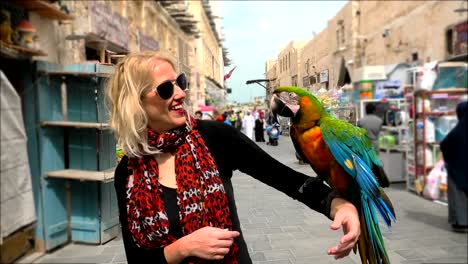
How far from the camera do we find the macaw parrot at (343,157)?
3.55 ft

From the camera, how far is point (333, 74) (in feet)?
3.95

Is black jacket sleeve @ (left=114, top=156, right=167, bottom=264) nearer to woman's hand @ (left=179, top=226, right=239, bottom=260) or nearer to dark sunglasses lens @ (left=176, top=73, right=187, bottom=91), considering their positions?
woman's hand @ (left=179, top=226, right=239, bottom=260)

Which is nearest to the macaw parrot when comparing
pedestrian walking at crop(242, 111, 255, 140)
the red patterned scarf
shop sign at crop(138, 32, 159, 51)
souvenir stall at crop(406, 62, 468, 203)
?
the red patterned scarf

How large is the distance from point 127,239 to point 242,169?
465 mm

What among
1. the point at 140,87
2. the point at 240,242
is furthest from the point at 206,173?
the point at 140,87

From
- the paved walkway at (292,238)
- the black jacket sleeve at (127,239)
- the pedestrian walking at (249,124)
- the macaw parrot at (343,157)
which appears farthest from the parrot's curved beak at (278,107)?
the pedestrian walking at (249,124)

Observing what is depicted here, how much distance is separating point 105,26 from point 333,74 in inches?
235

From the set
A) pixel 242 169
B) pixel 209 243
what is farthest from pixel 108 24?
pixel 209 243

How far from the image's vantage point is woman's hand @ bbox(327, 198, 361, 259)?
3.15 feet

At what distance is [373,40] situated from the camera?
549 cm

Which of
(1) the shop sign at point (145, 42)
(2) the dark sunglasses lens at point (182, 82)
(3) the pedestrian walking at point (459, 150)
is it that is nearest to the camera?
(2) the dark sunglasses lens at point (182, 82)

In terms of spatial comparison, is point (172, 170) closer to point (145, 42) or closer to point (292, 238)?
point (292, 238)

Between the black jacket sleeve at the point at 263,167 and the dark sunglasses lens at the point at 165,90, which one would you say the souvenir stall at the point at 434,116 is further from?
the dark sunglasses lens at the point at 165,90

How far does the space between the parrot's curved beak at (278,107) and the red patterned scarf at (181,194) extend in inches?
12.7
